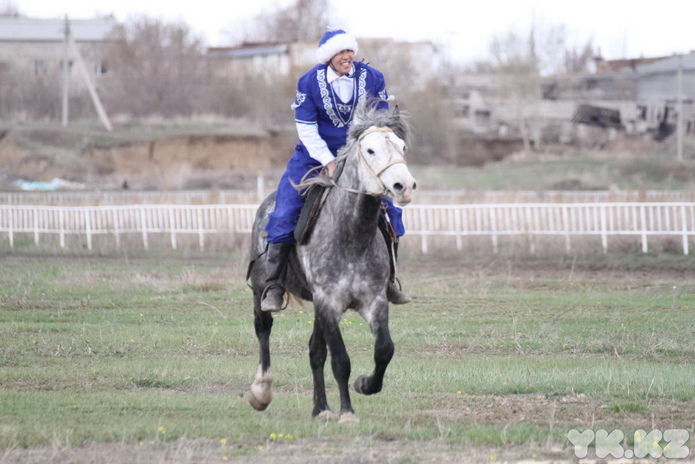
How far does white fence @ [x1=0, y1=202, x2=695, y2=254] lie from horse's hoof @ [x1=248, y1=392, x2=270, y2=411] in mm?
15287

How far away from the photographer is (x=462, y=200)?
86.9ft

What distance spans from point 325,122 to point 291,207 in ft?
2.68

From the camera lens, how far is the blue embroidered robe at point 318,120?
7520 mm

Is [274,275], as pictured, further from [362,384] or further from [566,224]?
[566,224]

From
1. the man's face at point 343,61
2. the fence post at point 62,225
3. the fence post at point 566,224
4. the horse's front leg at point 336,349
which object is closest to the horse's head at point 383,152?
the man's face at point 343,61

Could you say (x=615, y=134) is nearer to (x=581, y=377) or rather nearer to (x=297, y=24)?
(x=297, y=24)

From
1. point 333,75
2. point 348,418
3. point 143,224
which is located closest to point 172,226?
point 143,224

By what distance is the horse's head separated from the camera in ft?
20.5

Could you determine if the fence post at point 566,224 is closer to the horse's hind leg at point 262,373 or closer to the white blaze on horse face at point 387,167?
the horse's hind leg at point 262,373

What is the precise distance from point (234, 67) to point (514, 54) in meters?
21.8

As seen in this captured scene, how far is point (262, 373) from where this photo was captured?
7.78 meters

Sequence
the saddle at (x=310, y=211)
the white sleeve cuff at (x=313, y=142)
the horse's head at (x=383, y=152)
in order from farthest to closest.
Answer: the white sleeve cuff at (x=313, y=142) < the saddle at (x=310, y=211) < the horse's head at (x=383, y=152)

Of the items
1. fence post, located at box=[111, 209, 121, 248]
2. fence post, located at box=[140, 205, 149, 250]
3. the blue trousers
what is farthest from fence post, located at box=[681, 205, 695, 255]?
fence post, located at box=[111, 209, 121, 248]

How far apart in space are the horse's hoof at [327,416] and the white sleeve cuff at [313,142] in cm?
209
